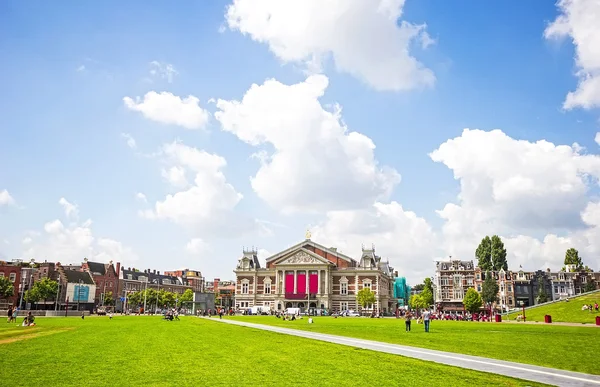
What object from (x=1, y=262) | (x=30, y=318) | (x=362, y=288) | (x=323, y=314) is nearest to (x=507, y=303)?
(x=362, y=288)

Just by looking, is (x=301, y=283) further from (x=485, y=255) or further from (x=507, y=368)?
(x=507, y=368)

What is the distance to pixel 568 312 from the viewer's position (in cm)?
7319

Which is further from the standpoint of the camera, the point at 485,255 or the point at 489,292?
the point at 485,255

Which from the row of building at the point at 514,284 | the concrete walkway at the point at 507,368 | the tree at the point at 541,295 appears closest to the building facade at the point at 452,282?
the row of building at the point at 514,284

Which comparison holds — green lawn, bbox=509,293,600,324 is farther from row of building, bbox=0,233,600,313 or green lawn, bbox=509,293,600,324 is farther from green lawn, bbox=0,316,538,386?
green lawn, bbox=0,316,538,386

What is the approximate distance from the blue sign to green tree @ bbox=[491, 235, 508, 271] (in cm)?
11826

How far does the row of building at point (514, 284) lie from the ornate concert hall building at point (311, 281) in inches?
917

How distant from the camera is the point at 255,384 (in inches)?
519

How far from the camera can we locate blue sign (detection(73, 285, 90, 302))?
130 meters

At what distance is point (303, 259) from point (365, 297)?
22286 millimetres

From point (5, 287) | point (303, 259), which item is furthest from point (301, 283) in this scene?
point (5, 287)

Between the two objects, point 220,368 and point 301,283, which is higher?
point 301,283

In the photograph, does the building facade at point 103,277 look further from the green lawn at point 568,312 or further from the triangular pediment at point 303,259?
the green lawn at point 568,312

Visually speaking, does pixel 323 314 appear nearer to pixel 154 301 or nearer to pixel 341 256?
pixel 341 256
